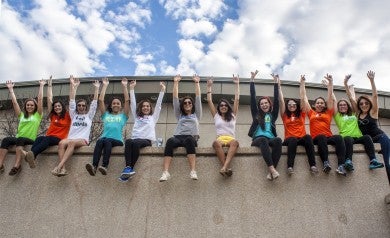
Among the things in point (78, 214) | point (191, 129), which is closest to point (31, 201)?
point (78, 214)

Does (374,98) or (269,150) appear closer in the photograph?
(269,150)

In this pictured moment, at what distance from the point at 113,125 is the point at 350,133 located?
13.7 feet

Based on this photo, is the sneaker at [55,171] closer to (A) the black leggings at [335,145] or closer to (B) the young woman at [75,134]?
(B) the young woman at [75,134]

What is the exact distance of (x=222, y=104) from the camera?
6754mm

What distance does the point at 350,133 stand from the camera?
6.43m

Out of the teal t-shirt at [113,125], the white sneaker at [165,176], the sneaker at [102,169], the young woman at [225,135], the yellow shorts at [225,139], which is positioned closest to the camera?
the white sneaker at [165,176]

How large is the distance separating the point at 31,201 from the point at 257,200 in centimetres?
365

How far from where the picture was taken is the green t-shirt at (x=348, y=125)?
6.43 m

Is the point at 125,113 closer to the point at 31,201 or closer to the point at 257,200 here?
the point at 31,201

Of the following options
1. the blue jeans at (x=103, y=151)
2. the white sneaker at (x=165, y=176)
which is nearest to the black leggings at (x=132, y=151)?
the blue jeans at (x=103, y=151)

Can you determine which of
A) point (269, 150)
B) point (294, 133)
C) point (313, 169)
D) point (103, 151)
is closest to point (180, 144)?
point (103, 151)

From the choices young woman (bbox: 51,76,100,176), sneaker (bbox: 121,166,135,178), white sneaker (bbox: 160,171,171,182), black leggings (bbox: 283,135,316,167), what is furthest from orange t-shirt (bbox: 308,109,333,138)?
young woman (bbox: 51,76,100,176)

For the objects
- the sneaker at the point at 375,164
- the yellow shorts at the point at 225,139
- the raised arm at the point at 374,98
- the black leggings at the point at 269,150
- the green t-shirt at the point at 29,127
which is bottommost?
the sneaker at the point at 375,164

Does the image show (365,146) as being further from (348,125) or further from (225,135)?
(225,135)
